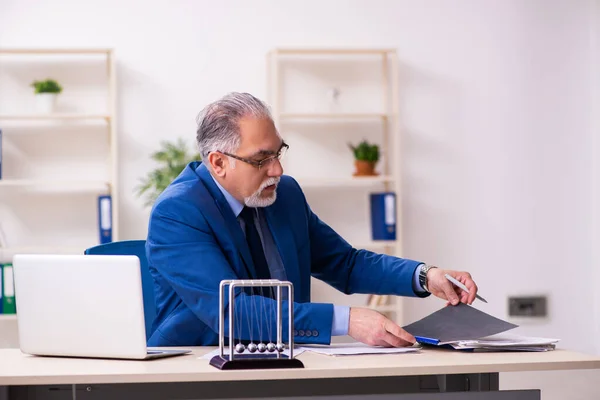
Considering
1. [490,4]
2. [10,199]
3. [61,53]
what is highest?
[490,4]

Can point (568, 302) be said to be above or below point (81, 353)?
below

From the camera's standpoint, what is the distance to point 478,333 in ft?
6.58

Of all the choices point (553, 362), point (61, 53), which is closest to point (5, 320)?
point (61, 53)

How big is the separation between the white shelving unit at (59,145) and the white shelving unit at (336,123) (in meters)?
0.96

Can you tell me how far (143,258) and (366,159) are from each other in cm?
241

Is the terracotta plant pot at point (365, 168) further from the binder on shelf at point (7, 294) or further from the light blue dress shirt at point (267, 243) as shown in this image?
the light blue dress shirt at point (267, 243)

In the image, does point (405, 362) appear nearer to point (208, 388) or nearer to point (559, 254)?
point (208, 388)

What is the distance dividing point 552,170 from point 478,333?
324 cm

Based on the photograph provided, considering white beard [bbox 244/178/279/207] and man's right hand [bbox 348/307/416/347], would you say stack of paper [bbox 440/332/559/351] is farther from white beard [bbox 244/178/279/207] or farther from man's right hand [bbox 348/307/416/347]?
white beard [bbox 244/178/279/207]

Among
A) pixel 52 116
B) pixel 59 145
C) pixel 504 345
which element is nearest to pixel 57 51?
pixel 52 116

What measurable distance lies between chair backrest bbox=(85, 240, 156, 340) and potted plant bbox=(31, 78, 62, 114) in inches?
88.4

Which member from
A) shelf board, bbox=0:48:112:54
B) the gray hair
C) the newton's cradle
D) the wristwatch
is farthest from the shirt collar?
shelf board, bbox=0:48:112:54

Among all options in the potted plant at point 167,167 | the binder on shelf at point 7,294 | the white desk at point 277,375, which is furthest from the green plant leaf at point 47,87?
the white desk at point 277,375

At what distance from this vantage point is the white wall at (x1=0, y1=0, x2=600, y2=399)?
4695mm
